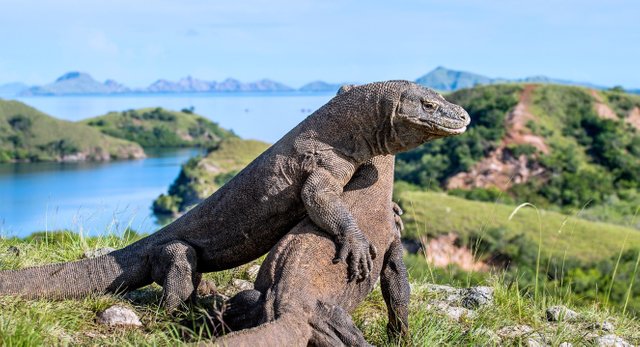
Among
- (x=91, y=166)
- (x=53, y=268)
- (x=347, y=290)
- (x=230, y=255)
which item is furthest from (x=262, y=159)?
(x=91, y=166)

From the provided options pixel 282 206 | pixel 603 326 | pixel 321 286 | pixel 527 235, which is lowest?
pixel 527 235

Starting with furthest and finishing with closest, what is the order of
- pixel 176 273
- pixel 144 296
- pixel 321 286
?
1. pixel 144 296
2. pixel 176 273
3. pixel 321 286

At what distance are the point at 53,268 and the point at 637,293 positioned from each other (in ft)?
130

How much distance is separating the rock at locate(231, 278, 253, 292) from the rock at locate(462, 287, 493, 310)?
7.98 ft

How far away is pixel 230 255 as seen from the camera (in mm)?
7078

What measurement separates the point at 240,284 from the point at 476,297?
2680mm

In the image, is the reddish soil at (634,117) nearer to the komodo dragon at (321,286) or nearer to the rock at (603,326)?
the rock at (603,326)

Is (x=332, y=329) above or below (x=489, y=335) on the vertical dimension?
above

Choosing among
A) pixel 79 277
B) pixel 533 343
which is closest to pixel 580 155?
pixel 533 343

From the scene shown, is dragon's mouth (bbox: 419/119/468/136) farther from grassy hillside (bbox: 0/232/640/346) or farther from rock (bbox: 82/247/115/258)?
rock (bbox: 82/247/115/258)

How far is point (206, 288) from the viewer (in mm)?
7871

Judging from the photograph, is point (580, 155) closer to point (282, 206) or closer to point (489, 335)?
point (489, 335)

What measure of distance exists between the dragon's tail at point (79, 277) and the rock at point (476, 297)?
354 cm

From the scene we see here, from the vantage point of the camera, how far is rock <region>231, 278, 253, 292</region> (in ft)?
27.6
